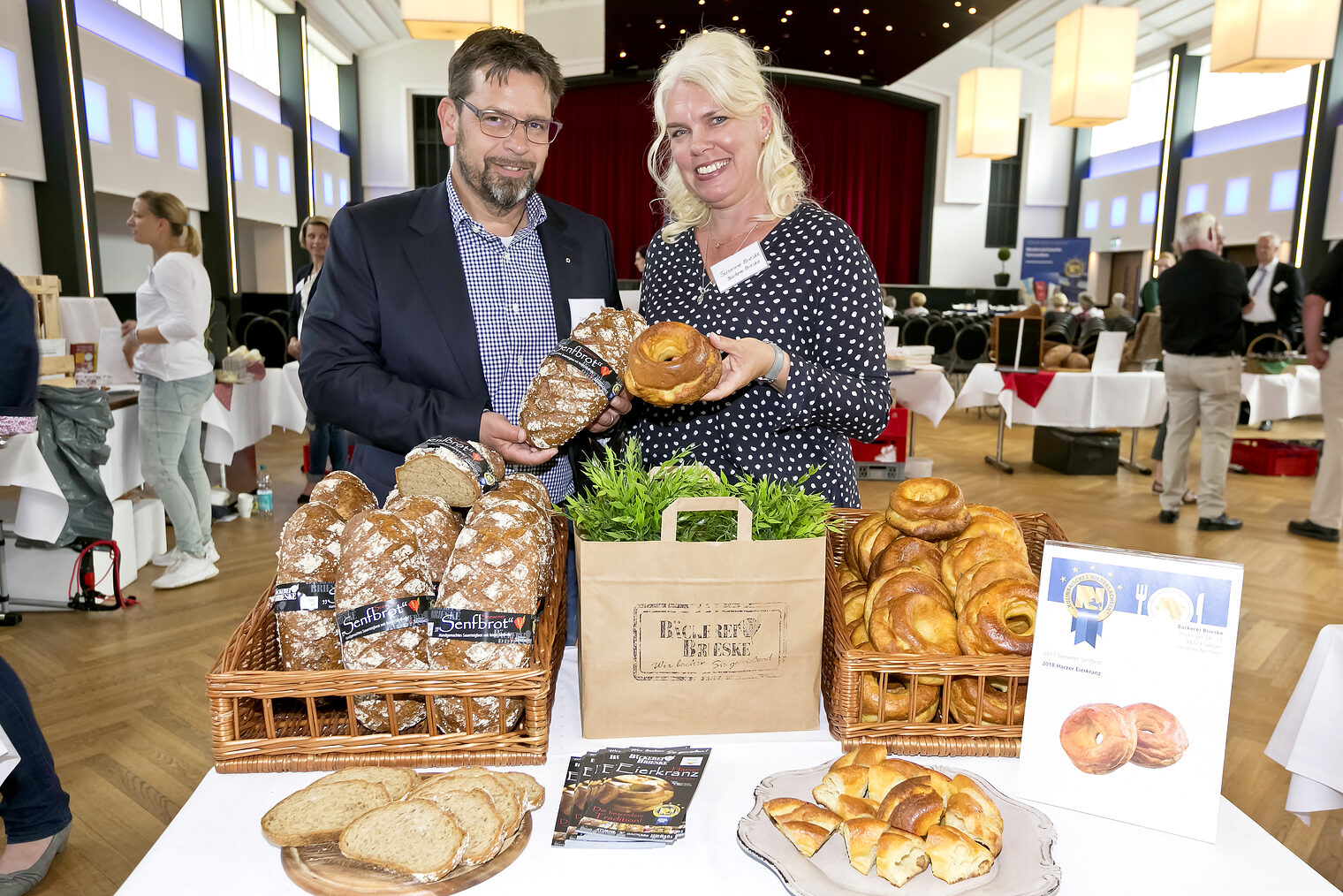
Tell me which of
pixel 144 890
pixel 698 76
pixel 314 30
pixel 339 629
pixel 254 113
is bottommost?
pixel 144 890

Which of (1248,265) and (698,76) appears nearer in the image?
(698,76)

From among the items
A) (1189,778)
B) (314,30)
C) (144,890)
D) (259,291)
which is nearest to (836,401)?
(1189,778)

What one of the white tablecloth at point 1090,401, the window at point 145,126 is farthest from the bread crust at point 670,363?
the window at point 145,126

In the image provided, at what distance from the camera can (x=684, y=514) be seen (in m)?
0.97

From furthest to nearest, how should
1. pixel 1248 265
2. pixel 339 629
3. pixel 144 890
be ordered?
pixel 1248 265 < pixel 339 629 < pixel 144 890

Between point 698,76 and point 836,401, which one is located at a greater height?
point 698,76

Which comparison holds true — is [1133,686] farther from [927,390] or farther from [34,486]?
[927,390]

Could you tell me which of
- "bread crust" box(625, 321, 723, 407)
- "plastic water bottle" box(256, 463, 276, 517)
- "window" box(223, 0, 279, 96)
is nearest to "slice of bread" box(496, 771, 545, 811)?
"bread crust" box(625, 321, 723, 407)

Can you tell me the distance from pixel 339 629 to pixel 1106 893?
31.0 inches

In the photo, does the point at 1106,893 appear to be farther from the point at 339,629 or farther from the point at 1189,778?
the point at 339,629

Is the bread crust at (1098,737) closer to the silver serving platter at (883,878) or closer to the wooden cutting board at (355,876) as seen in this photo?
the silver serving platter at (883,878)

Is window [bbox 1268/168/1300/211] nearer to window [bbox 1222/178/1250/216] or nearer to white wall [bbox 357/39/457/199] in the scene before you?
window [bbox 1222/178/1250/216]

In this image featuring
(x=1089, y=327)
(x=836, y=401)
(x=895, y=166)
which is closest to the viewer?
(x=836, y=401)

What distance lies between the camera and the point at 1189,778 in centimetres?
83
